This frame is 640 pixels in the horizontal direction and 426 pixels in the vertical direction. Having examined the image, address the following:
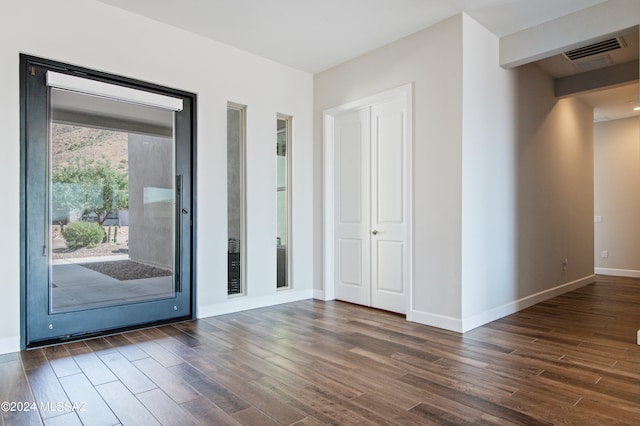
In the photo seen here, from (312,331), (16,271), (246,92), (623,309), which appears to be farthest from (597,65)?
(16,271)

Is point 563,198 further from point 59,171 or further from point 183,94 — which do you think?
point 59,171

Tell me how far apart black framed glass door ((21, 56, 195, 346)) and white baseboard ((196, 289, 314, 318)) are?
0.74 ft

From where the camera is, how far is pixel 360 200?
4.71 m

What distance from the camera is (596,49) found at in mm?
Result: 4285

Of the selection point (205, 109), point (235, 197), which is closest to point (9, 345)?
point (235, 197)

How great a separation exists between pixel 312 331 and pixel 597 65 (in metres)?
4.60

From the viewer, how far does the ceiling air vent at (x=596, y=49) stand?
4051 millimetres

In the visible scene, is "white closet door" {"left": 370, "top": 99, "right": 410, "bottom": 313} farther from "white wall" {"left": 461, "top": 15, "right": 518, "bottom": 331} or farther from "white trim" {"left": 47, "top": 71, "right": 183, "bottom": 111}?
"white trim" {"left": 47, "top": 71, "right": 183, "bottom": 111}

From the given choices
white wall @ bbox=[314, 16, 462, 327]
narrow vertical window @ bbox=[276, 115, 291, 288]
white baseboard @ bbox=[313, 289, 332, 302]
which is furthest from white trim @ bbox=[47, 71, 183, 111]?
white baseboard @ bbox=[313, 289, 332, 302]

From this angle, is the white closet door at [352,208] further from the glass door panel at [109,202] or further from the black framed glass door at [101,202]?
the glass door panel at [109,202]

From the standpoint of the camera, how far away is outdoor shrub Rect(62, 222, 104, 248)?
3.34 m

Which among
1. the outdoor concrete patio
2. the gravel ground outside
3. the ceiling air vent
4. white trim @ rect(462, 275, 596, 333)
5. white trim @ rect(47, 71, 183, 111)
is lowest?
white trim @ rect(462, 275, 596, 333)

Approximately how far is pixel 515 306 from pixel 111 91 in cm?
454

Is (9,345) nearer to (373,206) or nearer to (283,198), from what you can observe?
(283,198)
